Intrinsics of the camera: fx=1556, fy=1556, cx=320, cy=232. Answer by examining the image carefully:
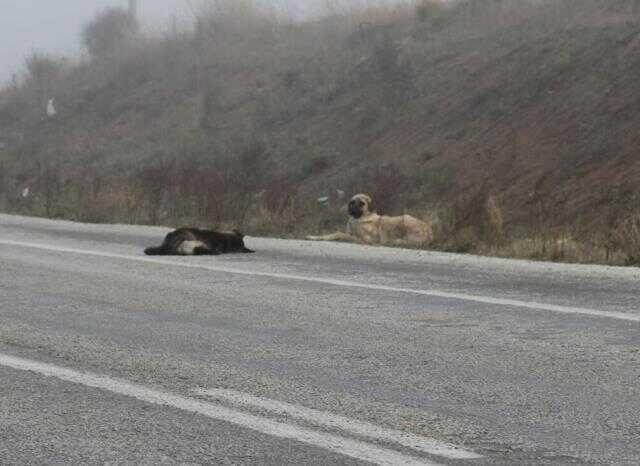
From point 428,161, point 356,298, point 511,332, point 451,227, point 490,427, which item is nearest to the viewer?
point 490,427

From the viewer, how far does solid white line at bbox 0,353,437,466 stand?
546cm

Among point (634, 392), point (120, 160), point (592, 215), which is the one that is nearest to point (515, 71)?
point (592, 215)

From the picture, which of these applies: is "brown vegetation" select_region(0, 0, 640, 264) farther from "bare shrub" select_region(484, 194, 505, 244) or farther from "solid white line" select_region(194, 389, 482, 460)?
"solid white line" select_region(194, 389, 482, 460)

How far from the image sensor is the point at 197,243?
585 inches

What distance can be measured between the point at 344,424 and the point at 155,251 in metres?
9.10

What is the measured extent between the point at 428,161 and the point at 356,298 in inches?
722

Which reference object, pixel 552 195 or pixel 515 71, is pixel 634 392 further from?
pixel 515 71

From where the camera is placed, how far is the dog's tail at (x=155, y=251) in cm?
1489

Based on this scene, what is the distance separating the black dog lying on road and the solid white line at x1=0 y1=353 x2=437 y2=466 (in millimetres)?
6916

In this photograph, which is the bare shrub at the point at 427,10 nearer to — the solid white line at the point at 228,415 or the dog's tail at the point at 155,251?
the dog's tail at the point at 155,251

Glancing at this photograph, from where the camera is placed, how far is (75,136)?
4906 centimetres

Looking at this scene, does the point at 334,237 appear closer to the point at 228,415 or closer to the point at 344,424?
the point at 228,415

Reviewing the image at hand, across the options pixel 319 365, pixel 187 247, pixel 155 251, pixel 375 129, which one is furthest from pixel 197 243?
pixel 375 129

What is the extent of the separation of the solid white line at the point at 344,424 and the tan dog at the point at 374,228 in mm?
10781
